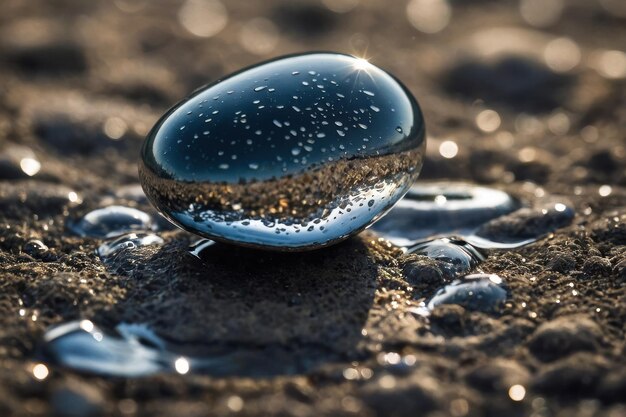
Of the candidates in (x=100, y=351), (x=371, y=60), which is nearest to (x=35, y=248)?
(x=100, y=351)

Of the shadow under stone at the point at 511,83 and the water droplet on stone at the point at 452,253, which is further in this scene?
the shadow under stone at the point at 511,83

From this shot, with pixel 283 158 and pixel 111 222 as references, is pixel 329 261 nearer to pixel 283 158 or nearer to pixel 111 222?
pixel 283 158

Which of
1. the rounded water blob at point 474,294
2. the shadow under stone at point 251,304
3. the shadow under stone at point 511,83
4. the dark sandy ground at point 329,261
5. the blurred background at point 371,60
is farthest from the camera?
the shadow under stone at point 511,83

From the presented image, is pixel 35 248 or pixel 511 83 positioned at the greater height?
pixel 511 83

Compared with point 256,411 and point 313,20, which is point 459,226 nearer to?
point 256,411

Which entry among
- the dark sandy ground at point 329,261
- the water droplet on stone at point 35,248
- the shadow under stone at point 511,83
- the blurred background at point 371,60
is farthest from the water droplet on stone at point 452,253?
the shadow under stone at point 511,83

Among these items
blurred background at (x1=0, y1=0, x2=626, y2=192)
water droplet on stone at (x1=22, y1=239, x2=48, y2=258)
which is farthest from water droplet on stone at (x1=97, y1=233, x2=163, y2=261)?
blurred background at (x1=0, y1=0, x2=626, y2=192)

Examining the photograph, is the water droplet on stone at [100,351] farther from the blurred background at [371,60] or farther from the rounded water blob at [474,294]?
the blurred background at [371,60]

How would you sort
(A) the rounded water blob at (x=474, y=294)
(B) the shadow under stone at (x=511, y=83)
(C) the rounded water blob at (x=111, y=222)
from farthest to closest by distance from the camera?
1. (B) the shadow under stone at (x=511, y=83)
2. (C) the rounded water blob at (x=111, y=222)
3. (A) the rounded water blob at (x=474, y=294)
